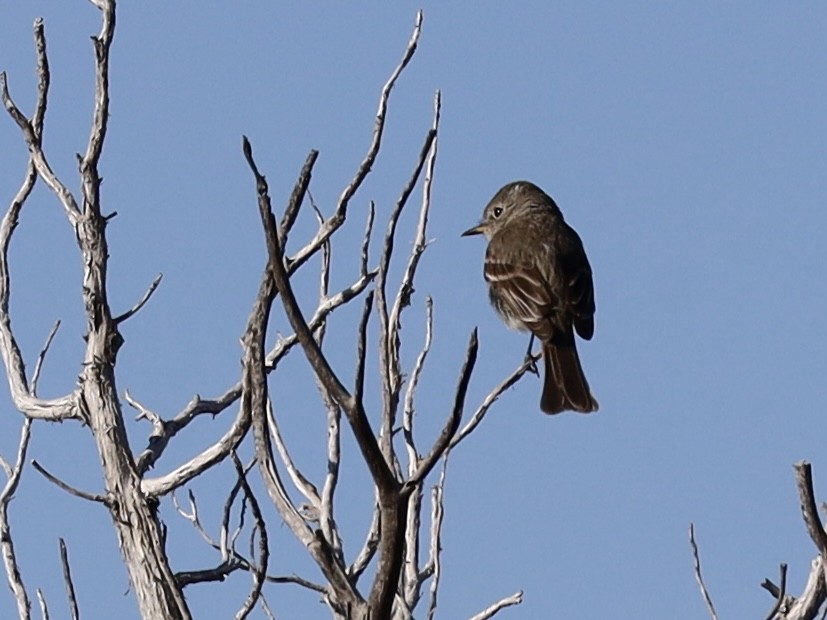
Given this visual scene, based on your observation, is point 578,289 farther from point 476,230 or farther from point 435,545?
point 435,545

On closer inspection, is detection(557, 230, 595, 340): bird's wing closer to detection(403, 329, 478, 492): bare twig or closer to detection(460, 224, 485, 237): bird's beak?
detection(460, 224, 485, 237): bird's beak

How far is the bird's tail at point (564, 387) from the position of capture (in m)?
9.62

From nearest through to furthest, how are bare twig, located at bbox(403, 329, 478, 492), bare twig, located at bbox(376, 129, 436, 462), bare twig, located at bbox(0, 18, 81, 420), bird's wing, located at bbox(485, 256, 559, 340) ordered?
bare twig, located at bbox(403, 329, 478, 492)
bare twig, located at bbox(376, 129, 436, 462)
bare twig, located at bbox(0, 18, 81, 420)
bird's wing, located at bbox(485, 256, 559, 340)

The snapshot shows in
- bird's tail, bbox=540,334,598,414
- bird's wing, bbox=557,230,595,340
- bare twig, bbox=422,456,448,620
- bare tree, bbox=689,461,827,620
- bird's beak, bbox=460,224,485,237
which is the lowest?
bare tree, bbox=689,461,827,620

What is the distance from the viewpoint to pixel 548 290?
10281 mm

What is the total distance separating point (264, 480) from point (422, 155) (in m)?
1.30

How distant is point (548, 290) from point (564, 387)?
2.91ft

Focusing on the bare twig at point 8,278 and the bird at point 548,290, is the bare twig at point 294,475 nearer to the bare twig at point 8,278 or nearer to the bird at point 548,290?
the bare twig at point 8,278

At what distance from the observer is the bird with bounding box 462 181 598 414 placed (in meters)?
9.69

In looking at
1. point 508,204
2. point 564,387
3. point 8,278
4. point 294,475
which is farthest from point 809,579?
point 508,204

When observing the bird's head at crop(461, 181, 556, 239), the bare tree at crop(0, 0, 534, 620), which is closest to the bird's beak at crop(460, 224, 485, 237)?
the bird's head at crop(461, 181, 556, 239)

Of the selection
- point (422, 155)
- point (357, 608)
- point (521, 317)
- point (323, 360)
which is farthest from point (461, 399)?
point (521, 317)

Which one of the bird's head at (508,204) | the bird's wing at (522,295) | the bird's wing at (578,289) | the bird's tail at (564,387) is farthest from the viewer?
the bird's head at (508,204)

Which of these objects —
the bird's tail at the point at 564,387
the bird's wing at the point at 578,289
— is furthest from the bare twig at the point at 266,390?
the bird's wing at the point at 578,289
